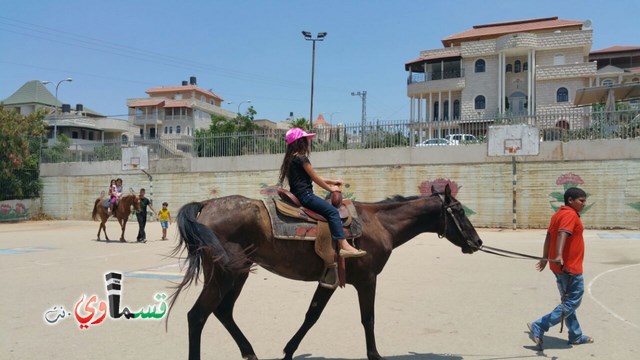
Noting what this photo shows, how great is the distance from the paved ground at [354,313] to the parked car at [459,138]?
9846 millimetres

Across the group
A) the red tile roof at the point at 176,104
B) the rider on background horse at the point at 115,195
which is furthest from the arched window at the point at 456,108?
the rider on background horse at the point at 115,195

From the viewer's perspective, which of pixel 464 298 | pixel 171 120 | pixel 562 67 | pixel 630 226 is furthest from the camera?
pixel 171 120

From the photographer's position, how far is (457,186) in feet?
69.9

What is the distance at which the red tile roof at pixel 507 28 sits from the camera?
5628 centimetres

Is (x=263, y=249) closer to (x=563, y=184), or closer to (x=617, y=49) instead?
(x=563, y=184)

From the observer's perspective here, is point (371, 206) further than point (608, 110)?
No

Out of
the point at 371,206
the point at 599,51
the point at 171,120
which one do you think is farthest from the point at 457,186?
the point at 171,120

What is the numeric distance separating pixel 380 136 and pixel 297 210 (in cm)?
1865

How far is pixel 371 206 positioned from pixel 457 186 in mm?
16797

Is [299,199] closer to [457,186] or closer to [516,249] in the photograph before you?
[516,249]

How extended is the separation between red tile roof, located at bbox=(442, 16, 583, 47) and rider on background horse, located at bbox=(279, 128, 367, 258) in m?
58.8

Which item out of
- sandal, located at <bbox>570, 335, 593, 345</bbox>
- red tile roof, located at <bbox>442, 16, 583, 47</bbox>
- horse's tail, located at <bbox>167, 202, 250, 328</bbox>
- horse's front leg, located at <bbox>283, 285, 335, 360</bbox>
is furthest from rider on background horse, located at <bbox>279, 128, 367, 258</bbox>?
red tile roof, located at <bbox>442, 16, 583, 47</bbox>

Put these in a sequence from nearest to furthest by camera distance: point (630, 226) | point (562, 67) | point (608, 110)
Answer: point (630, 226) < point (608, 110) < point (562, 67)

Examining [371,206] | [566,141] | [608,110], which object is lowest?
[371,206]
